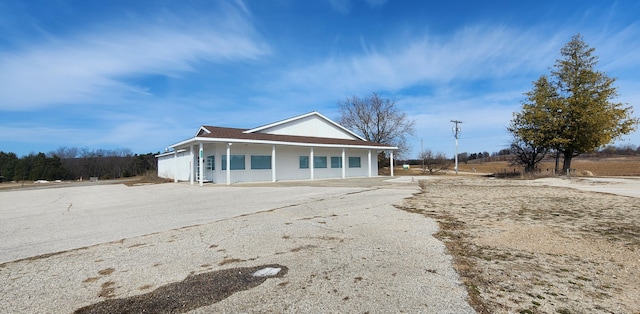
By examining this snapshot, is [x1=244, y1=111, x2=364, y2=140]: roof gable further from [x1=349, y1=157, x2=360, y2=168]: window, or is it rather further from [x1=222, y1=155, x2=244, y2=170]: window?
[x1=222, y1=155, x2=244, y2=170]: window

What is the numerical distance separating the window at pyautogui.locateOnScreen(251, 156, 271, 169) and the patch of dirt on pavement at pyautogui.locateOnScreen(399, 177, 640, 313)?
16.1 m

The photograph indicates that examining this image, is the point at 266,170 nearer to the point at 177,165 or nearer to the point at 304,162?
the point at 304,162

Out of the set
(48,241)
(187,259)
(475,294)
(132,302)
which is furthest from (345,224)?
(48,241)

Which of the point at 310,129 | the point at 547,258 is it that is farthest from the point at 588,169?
the point at 547,258

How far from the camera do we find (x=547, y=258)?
14.4ft

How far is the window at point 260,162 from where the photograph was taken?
2250 cm

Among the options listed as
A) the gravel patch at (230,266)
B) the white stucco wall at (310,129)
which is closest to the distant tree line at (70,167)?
the white stucco wall at (310,129)

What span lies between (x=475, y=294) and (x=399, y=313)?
92 cm

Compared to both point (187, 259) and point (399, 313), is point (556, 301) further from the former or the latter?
point (187, 259)

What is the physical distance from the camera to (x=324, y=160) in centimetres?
2683

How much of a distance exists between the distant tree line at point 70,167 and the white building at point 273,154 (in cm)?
2207

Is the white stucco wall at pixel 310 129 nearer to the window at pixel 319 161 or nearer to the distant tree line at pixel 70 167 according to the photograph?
the window at pixel 319 161

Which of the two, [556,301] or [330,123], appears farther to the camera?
[330,123]

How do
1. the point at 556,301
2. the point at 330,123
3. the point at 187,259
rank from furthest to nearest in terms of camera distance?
the point at 330,123 < the point at 187,259 < the point at 556,301
